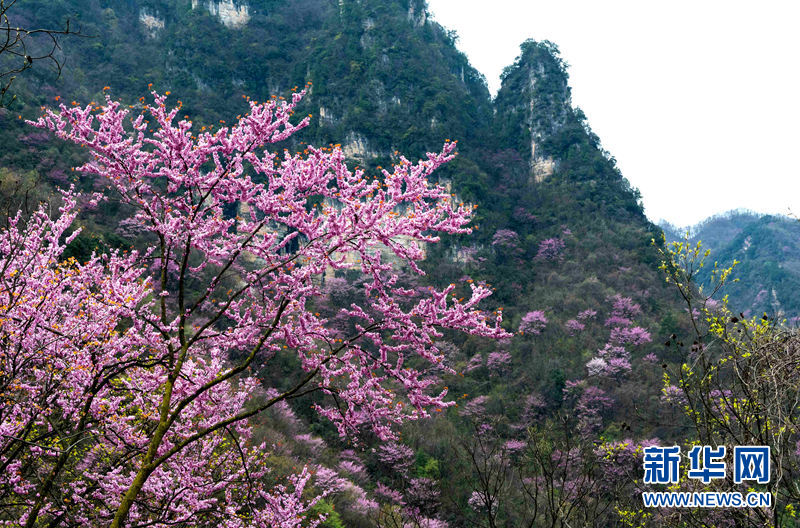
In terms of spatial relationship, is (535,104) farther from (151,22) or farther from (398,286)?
(151,22)

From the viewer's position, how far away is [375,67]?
43.8 m

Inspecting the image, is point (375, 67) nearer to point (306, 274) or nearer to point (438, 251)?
point (438, 251)

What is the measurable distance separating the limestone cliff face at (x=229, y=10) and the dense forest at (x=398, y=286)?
1.39ft

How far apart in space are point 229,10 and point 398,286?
119 feet

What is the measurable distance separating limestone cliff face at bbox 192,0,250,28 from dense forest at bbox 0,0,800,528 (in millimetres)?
424

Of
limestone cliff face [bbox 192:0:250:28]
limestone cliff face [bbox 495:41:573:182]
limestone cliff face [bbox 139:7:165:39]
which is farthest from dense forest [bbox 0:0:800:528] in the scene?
limestone cliff face [bbox 139:7:165:39]

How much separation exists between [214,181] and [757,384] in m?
5.40

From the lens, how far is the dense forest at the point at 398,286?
4.15 metres

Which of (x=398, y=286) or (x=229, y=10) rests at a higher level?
(x=229, y=10)

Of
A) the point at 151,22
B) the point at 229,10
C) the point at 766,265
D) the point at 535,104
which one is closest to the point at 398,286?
the point at 535,104

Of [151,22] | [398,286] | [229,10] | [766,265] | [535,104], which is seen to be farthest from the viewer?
[229,10]

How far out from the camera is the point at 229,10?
4806cm

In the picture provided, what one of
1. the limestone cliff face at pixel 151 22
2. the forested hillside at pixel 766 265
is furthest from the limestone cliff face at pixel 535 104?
the limestone cliff face at pixel 151 22

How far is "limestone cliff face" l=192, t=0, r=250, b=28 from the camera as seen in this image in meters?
47.1
